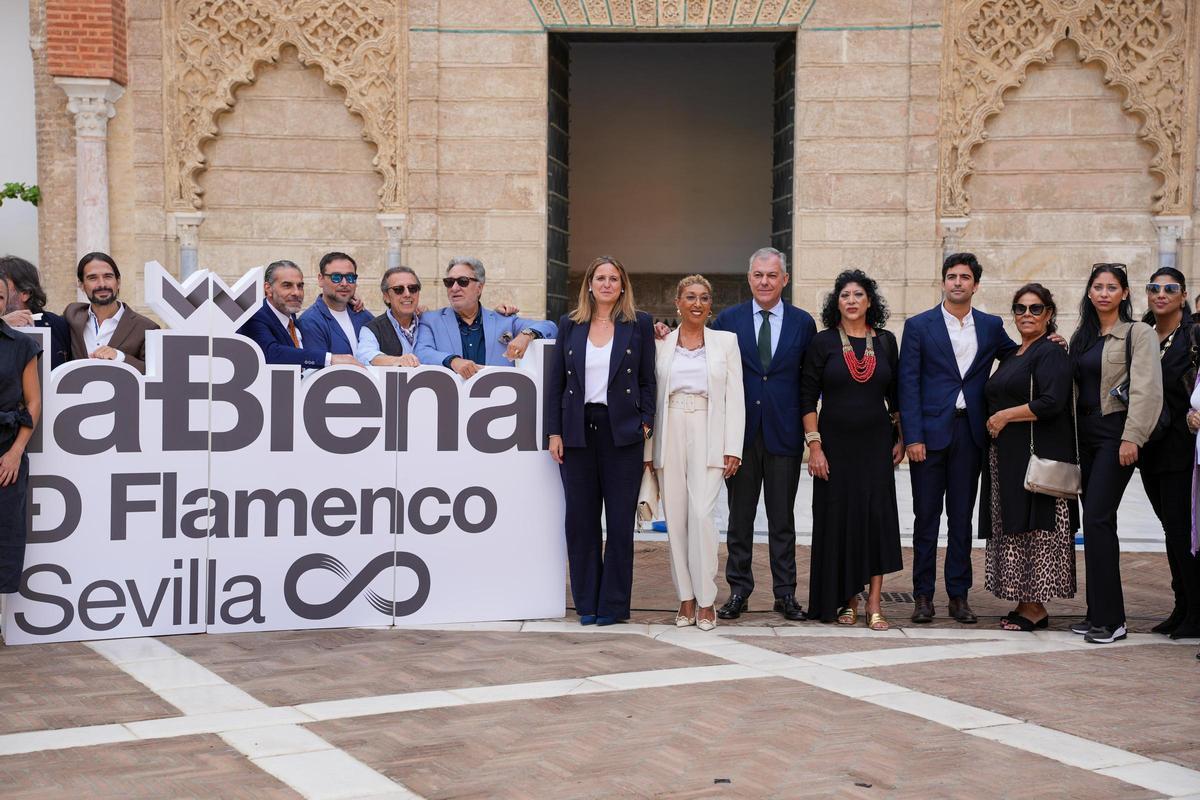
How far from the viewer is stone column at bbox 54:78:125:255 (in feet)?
40.4

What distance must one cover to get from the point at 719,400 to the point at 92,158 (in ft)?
28.3

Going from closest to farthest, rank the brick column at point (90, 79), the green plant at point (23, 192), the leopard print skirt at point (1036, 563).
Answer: the leopard print skirt at point (1036, 563)
the brick column at point (90, 79)
the green plant at point (23, 192)

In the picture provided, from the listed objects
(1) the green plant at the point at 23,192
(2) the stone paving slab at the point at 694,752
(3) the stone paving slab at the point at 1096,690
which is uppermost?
(1) the green plant at the point at 23,192

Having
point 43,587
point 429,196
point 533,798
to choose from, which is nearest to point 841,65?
point 429,196

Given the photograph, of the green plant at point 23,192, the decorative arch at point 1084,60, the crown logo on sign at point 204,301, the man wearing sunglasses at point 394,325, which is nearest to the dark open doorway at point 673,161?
the decorative arch at point 1084,60

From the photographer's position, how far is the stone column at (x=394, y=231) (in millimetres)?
12656

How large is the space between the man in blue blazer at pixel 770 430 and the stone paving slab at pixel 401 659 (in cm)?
98

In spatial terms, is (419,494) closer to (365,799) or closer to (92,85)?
(365,799)

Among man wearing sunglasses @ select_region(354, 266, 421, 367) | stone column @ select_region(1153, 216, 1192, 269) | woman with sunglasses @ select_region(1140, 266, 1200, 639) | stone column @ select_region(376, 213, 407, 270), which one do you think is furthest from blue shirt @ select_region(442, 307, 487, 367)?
stone column @ select_region(1153, 216, 1192, 269)

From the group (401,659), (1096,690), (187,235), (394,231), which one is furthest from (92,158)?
(1096,690)

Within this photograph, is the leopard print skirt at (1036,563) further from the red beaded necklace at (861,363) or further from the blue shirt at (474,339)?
the blue shirt at (474,339)

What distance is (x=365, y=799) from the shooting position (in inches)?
151

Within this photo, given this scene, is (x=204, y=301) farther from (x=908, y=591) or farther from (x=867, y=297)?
(x=908, y=591)

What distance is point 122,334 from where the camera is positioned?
649cm
